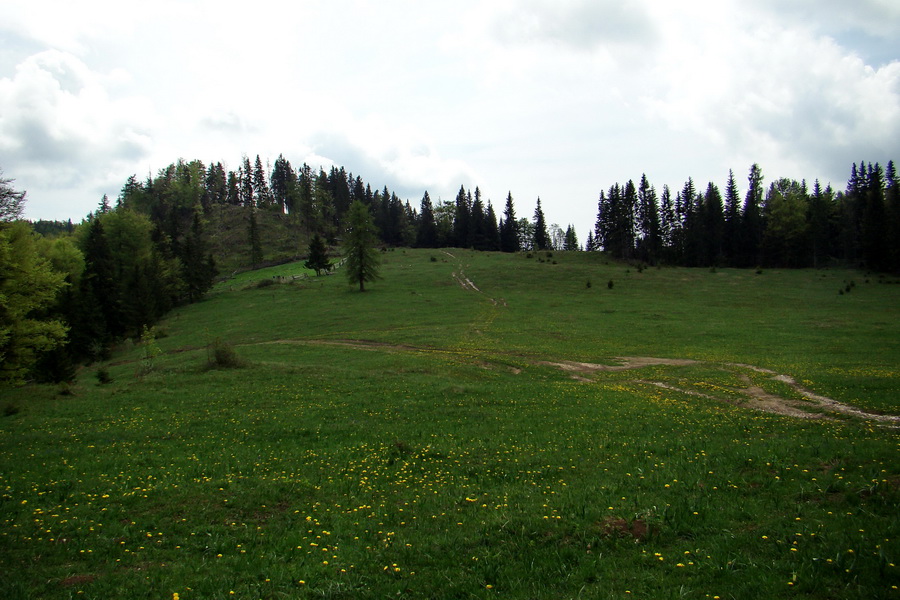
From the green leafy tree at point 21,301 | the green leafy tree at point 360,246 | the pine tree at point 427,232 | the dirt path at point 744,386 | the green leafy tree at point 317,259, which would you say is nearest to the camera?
the dirt path at point 744,386

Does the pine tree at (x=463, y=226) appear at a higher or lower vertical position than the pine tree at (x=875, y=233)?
higher

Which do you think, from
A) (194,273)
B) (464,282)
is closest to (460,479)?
(464,282)

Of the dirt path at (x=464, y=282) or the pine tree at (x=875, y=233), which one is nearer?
the dirt path at (x=464, y=282)

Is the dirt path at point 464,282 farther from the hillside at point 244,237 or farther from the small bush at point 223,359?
the hillside at point 244,237

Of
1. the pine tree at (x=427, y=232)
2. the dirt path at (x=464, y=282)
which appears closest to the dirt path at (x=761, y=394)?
the dirt path at (x=464, y=282)

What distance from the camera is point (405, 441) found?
609 inches

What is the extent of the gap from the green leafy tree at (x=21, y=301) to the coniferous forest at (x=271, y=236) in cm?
9

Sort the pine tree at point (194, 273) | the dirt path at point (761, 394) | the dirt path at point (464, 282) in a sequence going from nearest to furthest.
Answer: the dirt path at point (761, 394), the dirt path at point (464, 282), the pine tree at point (194, 273)

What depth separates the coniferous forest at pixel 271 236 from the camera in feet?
108

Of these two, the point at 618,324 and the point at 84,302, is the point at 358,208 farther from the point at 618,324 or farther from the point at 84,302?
the point at 618,324

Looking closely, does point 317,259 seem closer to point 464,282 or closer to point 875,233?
point 464,282

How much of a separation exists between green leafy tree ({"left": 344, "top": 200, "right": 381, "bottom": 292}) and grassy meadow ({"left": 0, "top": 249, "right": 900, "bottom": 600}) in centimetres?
4179

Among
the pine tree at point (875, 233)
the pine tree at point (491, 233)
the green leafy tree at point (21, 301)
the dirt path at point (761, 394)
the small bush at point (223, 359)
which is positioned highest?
the pine tree at point (491, 233)

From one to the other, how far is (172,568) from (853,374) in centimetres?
3381
